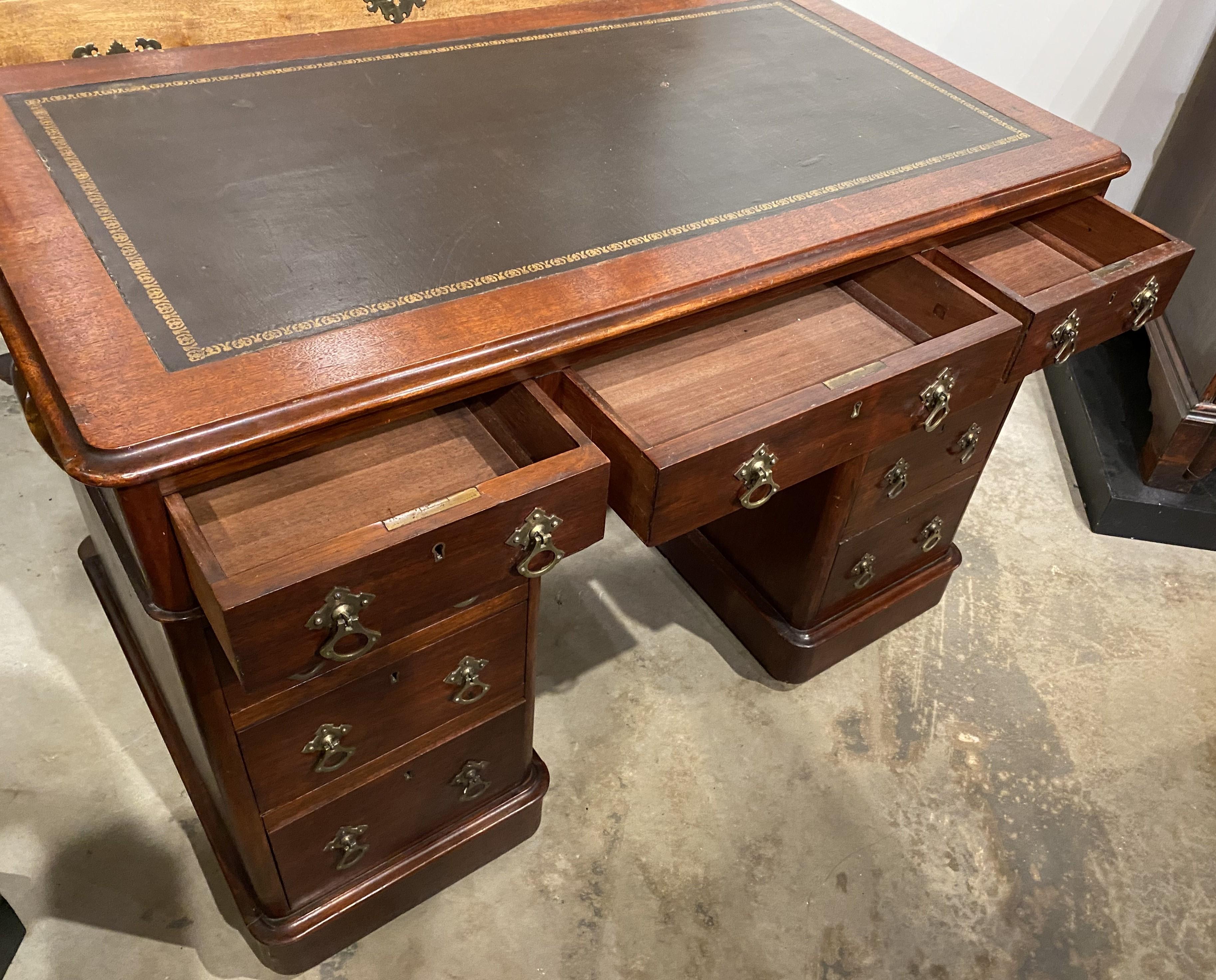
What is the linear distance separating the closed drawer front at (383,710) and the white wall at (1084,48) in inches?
78.3

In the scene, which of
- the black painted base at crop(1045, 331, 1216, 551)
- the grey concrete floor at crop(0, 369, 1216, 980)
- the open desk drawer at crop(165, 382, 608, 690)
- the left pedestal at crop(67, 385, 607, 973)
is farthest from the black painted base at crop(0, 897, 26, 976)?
the black painted base at crop(1045, 331, 1216, 551)

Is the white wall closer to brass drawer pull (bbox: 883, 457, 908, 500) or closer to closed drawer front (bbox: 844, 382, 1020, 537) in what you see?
closed drawer front (bbox: 844, 382, 1020, 537)

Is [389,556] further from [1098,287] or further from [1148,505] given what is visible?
[1148,505]

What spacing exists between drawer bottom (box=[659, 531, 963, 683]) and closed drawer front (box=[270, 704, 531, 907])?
584 mm

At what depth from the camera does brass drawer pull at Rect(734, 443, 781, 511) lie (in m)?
1.09

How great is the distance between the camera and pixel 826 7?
6.24 ft

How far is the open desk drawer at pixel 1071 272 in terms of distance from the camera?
1.31 meters

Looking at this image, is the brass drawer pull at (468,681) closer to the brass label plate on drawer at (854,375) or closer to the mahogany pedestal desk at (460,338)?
the mahogany pedestal desk at (460,338)

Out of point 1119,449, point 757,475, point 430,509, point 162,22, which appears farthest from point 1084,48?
point 430,509

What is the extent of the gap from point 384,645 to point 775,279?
25.2 inches

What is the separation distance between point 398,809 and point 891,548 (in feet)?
3.22

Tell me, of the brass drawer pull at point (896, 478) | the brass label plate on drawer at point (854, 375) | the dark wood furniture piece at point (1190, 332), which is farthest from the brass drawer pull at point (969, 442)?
the dark wood furniture piece at point (1190, 332)

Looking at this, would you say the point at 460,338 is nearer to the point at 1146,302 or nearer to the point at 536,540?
the point at 536,540

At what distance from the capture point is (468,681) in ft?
4.13
